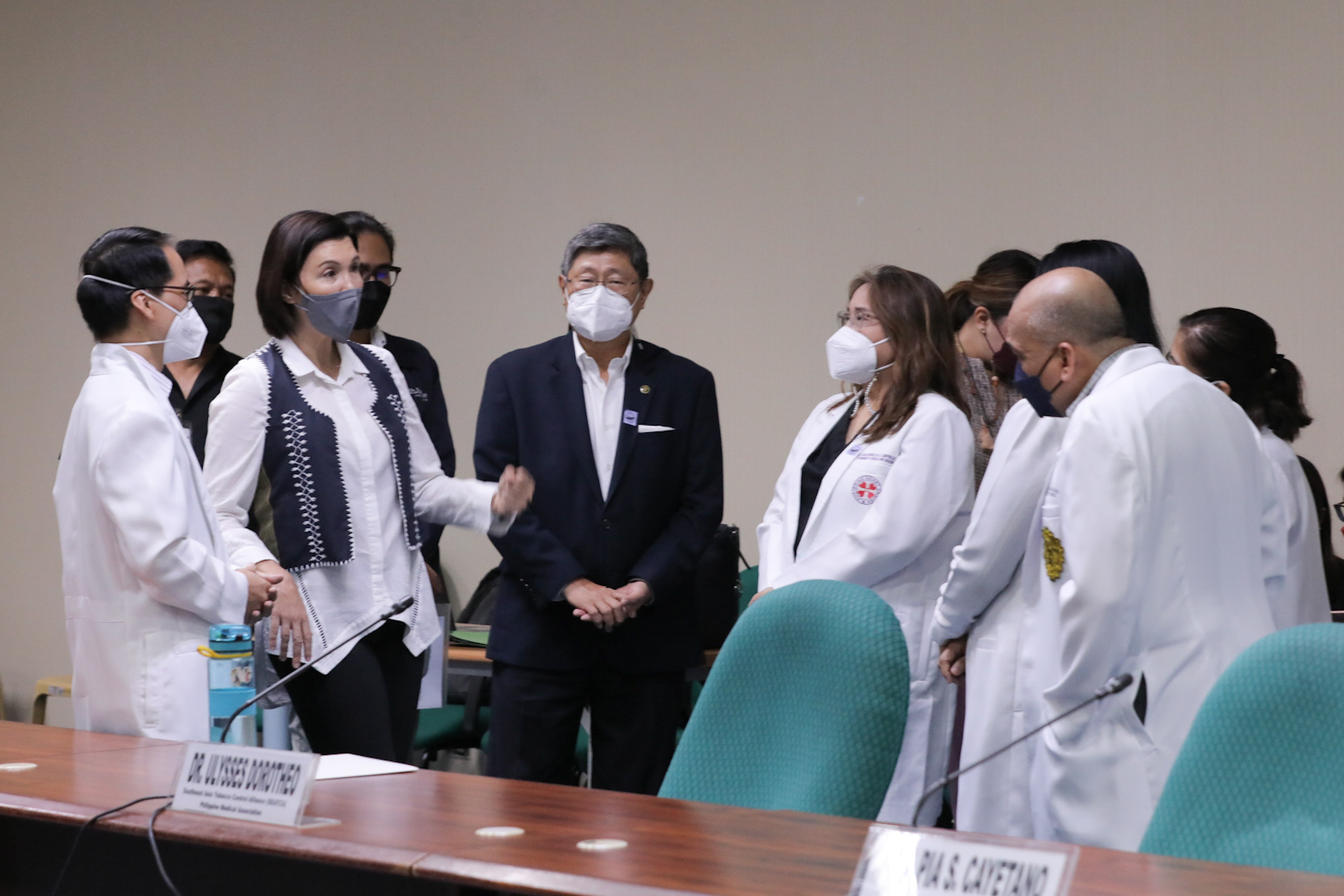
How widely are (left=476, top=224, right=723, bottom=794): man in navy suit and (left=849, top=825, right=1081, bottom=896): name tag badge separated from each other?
1.76m

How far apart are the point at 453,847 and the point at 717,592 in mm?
2565

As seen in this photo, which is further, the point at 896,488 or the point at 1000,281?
the point at 1000,281

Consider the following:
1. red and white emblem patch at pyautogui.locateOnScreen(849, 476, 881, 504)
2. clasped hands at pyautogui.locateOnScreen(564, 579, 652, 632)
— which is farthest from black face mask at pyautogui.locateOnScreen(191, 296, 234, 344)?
red and white emblem patch at pyautogui.locateOnScreen(849, 476, 881, 504)

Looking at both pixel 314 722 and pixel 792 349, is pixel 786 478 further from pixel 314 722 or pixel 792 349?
pixel 792 349

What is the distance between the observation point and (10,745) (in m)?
2.13

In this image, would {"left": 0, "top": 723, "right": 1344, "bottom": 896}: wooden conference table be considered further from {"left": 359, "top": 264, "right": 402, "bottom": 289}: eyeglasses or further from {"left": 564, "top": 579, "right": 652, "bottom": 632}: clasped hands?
{"left": 359, "top": 264, "right": 402, "bottom": 289}: eyeglasses

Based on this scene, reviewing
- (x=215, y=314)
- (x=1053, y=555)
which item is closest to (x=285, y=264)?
(x=215, y=314)

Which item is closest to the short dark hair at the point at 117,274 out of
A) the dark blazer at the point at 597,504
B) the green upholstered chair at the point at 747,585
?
the dark blazer at the point at 597,504

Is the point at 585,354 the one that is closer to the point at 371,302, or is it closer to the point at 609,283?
the point at 609,283

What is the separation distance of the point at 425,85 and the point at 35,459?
8.01 ft

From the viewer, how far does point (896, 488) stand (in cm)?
290

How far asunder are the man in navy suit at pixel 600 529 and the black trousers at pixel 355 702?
0.42m

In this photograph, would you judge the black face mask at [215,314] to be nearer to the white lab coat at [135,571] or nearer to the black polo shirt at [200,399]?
the black polo shirt at [200,399]

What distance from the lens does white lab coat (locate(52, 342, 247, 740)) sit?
232cm
